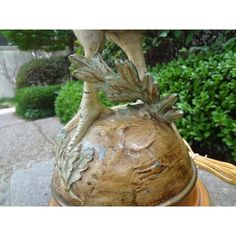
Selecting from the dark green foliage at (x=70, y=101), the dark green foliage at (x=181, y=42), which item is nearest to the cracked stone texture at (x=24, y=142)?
the dark green foliage at (x=70, y=101)

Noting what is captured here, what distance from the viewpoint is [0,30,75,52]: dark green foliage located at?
11.7 ft

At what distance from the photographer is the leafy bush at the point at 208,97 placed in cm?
117

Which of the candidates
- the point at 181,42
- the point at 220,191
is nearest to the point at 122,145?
the point at 220,191

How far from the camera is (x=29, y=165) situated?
2191 millimetres

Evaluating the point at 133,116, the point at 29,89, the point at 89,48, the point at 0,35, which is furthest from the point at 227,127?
the point at 0,35

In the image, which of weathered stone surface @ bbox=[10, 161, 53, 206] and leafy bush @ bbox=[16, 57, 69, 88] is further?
leafy bush @ bbox=[16, 57, 69, 88]

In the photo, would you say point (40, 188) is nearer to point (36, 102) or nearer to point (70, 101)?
point (70, 101)

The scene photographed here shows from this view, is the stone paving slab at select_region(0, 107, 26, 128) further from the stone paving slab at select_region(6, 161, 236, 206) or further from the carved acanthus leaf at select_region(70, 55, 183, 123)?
the carved acanthus leaf at select_region(70, 55, 183, 123)

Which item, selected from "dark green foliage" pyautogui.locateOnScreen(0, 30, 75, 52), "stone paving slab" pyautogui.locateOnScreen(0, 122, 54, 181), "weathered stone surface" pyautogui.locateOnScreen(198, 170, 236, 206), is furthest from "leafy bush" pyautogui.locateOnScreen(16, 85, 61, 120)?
"weathered stone surface" pyautogui.locateOnScreen(198, 170, 236, 206)

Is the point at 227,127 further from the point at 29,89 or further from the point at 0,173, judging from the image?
the point at 29,89

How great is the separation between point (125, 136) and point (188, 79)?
2.38 feet

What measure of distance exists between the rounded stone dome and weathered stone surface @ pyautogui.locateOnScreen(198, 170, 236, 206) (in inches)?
13.7

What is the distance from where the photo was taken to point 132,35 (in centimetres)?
69

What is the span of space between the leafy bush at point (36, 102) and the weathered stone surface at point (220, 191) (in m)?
2.52
